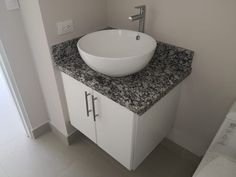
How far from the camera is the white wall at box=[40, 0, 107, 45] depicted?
1.11 metres

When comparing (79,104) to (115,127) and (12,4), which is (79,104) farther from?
(12,4)

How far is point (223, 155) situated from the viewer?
3.32 ft

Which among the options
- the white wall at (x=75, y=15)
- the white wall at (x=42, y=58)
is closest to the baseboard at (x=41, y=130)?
the white wall at (x=42, y=58)

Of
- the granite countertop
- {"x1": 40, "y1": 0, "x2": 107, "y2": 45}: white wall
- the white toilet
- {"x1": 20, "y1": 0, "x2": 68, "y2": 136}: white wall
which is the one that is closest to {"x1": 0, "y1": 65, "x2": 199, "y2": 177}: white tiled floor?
{"x1": 20, "y1": 0, "x2": 68, "y2": 136}: white wall

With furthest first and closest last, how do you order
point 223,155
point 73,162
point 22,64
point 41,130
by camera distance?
point 41,130 → point 73,162 → point 22,64 → point 223,155

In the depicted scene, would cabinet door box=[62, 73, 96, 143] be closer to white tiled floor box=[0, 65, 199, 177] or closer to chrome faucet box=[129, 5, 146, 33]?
white tiled floor box=[0, 65, 199, 177]

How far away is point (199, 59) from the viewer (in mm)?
1131

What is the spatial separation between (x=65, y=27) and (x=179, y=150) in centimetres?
127

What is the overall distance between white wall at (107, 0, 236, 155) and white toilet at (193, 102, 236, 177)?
0.19m

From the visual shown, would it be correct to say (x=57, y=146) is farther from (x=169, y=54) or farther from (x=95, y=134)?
(x=169, y=54)

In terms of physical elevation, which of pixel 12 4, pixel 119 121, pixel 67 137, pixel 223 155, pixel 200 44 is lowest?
pixel 67 137

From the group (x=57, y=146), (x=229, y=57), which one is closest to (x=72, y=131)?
(x=57, y=146)

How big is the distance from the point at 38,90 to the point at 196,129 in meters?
1.26

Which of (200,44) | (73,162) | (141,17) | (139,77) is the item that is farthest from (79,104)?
(200,44)
